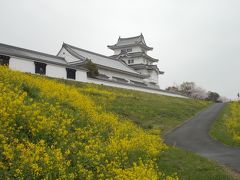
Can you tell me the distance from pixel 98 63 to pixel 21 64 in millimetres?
22532

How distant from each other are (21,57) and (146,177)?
2695 cm

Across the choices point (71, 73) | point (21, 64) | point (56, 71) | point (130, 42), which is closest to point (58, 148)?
point (21, 64)

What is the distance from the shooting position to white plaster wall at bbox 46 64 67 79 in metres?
35.6

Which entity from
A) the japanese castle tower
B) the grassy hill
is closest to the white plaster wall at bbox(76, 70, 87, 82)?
the grassy hill

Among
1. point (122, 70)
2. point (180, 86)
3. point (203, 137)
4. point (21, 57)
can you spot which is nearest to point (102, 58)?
point (122, 70)

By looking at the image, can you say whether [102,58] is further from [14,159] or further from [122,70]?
[14,159]

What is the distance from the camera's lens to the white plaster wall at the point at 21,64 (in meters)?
31.8

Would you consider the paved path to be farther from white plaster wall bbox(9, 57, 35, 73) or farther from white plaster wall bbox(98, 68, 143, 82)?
white plaster wall bbox(98, 68, 143, 82)

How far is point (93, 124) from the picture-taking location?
1406cm

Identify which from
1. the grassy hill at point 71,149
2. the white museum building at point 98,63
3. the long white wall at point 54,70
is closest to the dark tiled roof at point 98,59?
the white museum building at point 98,63

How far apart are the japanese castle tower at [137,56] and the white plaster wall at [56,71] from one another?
1468 inches

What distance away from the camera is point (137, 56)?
78.9 m

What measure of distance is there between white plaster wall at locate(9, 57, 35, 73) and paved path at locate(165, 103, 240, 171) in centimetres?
1651

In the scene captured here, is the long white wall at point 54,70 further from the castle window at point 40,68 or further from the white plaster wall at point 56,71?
the castle window at point 40,68
